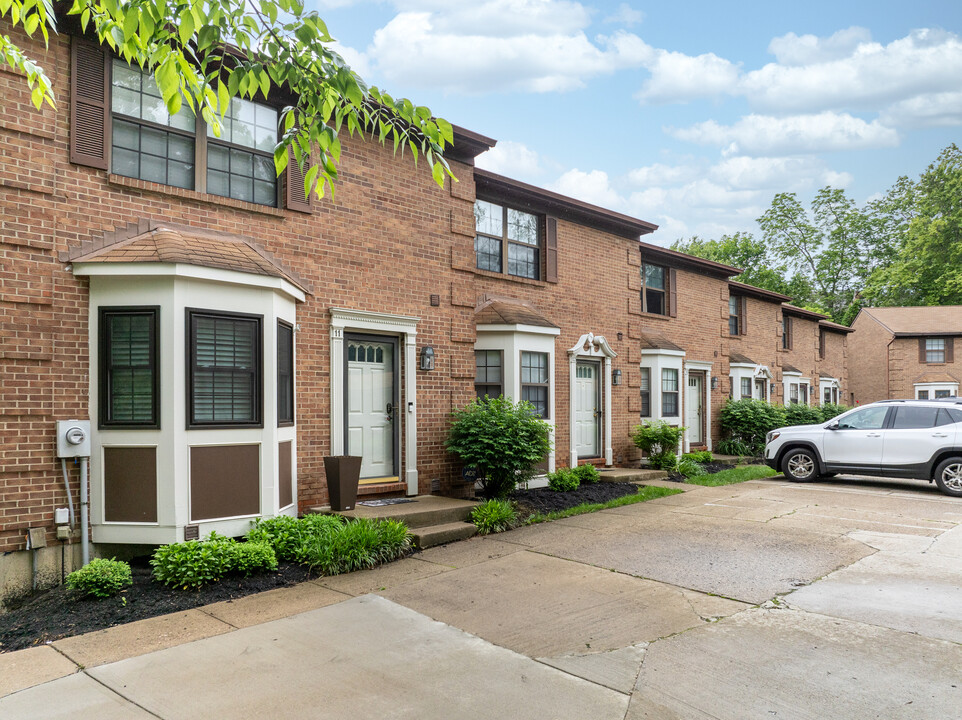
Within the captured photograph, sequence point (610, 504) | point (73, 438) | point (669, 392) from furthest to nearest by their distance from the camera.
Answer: point (669, 392) → point (610, 504) → point (73, 438)

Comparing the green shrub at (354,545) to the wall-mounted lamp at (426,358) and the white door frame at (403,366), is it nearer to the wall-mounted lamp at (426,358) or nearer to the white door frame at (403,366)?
the white door frame at (403,366)

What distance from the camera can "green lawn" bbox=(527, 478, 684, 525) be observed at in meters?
9.39

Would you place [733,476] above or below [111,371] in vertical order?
below

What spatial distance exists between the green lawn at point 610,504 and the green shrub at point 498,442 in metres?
0.63

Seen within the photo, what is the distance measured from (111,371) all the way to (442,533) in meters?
3.99

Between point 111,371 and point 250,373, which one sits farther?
point 250,373

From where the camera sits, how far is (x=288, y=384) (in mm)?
7828

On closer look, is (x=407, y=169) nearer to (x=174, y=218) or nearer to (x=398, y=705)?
(x=174, y=218)

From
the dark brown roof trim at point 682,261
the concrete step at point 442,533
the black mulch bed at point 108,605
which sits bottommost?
→ the black mulch bed at point 108,605

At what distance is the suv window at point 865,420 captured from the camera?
39.7 ft

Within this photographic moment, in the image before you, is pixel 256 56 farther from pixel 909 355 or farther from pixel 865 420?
pixel 909 355

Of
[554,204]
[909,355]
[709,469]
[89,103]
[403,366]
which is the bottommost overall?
[709,469]

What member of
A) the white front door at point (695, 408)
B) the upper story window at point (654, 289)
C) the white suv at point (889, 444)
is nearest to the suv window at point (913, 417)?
the white suv at point (889, 444)

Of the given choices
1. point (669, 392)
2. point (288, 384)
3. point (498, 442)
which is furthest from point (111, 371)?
point (669, 392)
